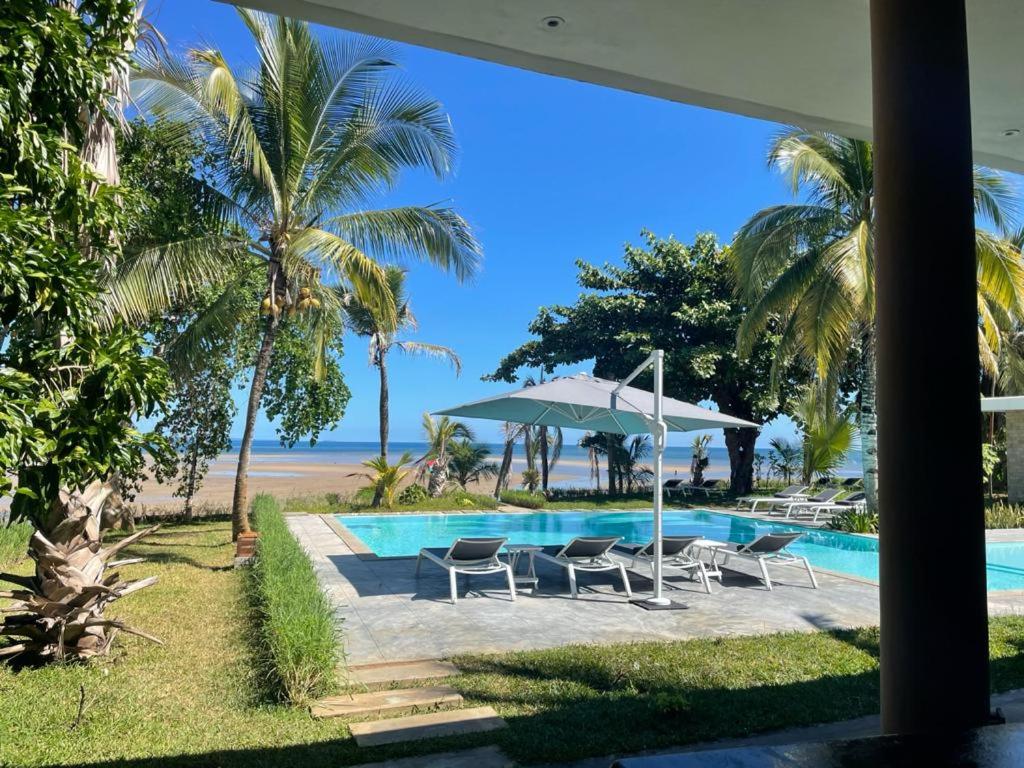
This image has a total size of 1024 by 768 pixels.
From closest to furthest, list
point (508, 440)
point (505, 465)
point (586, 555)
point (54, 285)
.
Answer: point (54, 285), point (586, 555), point (508, 440), point (505, 465)

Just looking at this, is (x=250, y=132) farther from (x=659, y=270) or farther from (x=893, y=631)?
(x=659, y=270)

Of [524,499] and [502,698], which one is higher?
[524,499]

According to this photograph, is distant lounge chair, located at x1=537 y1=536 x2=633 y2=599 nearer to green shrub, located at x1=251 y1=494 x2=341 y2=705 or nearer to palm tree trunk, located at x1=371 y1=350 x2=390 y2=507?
green shrub, located at x1=251 y1=494 x2=341 y2=705

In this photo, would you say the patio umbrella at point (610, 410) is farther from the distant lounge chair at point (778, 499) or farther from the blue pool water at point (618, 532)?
the distant lounge chair at point (778, 499)

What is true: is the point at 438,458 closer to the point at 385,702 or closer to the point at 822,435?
the point at 822,435

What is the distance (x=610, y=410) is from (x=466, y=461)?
14.4 m

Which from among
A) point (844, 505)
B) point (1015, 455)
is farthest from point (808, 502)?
point (1015, 455)

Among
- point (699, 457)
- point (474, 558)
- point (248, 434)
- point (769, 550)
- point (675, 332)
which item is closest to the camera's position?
point (474, 558)

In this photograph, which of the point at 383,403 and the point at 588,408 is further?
the point at 383,403

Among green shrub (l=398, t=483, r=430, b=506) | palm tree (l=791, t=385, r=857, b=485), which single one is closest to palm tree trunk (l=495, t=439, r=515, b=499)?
green shrub (l=398, t=483, r=430, b=506)

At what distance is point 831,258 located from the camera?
563 inches

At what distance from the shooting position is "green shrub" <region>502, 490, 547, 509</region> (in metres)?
19.8

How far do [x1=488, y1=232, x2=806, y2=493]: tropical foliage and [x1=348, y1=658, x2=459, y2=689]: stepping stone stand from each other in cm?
1777

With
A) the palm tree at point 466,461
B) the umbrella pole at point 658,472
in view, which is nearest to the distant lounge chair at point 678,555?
the umbrella pole at point 658,472
